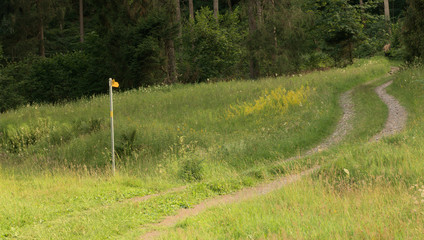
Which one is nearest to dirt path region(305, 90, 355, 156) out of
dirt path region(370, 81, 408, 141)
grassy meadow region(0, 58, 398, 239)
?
grassy meadow region(0, 58, 398, 239)

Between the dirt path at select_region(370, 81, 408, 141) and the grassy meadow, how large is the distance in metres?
0.40

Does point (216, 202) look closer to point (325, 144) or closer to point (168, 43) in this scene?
point (325, 144)

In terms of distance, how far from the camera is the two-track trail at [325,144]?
24.9ft

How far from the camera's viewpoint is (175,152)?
13938 mm

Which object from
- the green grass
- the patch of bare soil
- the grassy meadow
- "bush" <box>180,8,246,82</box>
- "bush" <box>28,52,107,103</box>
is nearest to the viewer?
the green grass

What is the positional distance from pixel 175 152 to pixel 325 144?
534 cm

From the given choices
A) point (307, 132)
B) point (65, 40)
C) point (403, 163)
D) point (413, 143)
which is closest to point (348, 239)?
point (403, 163)

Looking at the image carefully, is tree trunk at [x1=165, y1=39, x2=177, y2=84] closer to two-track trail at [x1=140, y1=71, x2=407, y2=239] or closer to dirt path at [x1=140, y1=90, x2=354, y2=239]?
two-track trail at [x1=140, y1=71, x2=407, y2=239]

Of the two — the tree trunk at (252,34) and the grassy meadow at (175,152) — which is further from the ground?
the tree trunk at (252,34)

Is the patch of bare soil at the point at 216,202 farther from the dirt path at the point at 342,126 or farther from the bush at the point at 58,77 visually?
the bush at the point at 58,77

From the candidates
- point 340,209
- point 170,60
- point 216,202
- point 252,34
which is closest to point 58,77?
point 170,60

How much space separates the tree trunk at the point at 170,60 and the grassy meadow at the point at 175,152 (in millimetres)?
3949

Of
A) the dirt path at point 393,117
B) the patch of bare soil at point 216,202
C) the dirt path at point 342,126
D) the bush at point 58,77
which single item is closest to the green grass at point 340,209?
the patch of bare soil at point 216,202

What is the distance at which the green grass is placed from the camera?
5.43 meters
